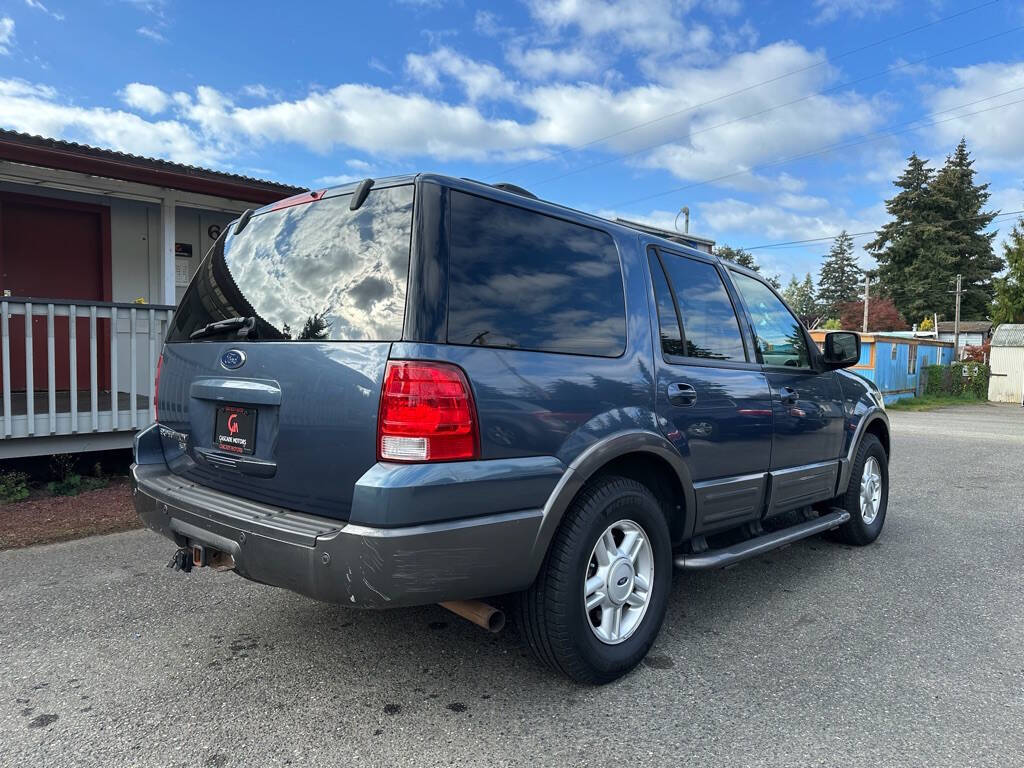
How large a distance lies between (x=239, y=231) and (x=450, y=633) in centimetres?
214

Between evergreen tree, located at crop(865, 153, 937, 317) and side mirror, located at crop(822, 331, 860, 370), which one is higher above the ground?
evergreen tree, located at crop(865, 153, 937, 317)

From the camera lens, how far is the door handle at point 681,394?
10.4ft

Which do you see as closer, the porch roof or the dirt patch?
the dirt patch

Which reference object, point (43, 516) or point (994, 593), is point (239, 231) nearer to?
point (43, 516)

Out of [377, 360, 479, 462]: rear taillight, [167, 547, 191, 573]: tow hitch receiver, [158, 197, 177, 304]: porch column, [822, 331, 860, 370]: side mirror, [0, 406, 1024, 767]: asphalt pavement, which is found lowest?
[0, 406, 1024, 767]: asphalt pavement

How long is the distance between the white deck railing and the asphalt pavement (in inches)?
63.5

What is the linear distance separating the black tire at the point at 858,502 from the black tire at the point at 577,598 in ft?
8.45

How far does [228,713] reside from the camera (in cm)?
259

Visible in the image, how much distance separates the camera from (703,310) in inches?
142

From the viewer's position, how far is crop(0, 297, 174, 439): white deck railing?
18.2ft

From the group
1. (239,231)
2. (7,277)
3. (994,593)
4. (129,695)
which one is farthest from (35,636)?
(7,277)

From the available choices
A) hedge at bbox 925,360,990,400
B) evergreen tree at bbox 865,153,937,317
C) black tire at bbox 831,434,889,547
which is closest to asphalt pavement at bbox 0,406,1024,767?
black tire at bbox 831,434,889,547

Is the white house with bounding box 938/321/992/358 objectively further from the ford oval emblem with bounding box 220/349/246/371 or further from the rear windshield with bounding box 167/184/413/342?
the ford oval emblem with bounding box 220/349/246/371

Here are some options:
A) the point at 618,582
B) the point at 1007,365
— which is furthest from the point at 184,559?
the point at 1007,365
